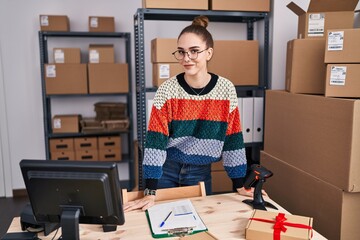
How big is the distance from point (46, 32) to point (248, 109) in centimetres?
221

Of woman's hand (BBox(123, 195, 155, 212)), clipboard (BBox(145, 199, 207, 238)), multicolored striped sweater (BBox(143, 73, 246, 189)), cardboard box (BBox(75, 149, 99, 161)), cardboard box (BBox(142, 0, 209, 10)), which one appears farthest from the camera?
cardboard box (BBox(75, 149, 99, 161))

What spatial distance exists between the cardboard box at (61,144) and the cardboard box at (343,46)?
276 cm

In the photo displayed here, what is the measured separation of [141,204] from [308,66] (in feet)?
4.03

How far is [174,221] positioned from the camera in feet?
4.16

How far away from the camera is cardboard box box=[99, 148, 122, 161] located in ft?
12.1

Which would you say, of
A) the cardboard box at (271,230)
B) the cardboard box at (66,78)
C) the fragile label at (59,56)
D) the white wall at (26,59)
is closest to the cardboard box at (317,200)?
the cardboard box at (271,230)

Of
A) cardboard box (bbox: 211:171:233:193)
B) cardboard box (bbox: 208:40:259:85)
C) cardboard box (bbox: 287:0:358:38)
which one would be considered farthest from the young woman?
cardboard box (bbox: 211:171:233:193)

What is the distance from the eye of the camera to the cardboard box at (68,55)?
3454 millimetres

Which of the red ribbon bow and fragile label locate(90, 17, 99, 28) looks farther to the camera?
fragile label locate(90, 17, 99, 28)

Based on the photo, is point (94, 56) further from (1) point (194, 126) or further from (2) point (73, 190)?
(2) point (73, 190)

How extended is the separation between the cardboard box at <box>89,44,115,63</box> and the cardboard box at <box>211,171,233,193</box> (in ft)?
5.46

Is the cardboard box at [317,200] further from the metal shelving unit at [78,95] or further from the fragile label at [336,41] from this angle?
the metal shelving unit at [78,95]

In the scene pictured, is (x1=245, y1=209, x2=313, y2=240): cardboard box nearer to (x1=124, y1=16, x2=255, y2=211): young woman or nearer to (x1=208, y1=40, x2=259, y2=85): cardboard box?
(x1=124, y1=16, x2=255, y2=211): young woman

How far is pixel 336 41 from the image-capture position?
1658 mm
